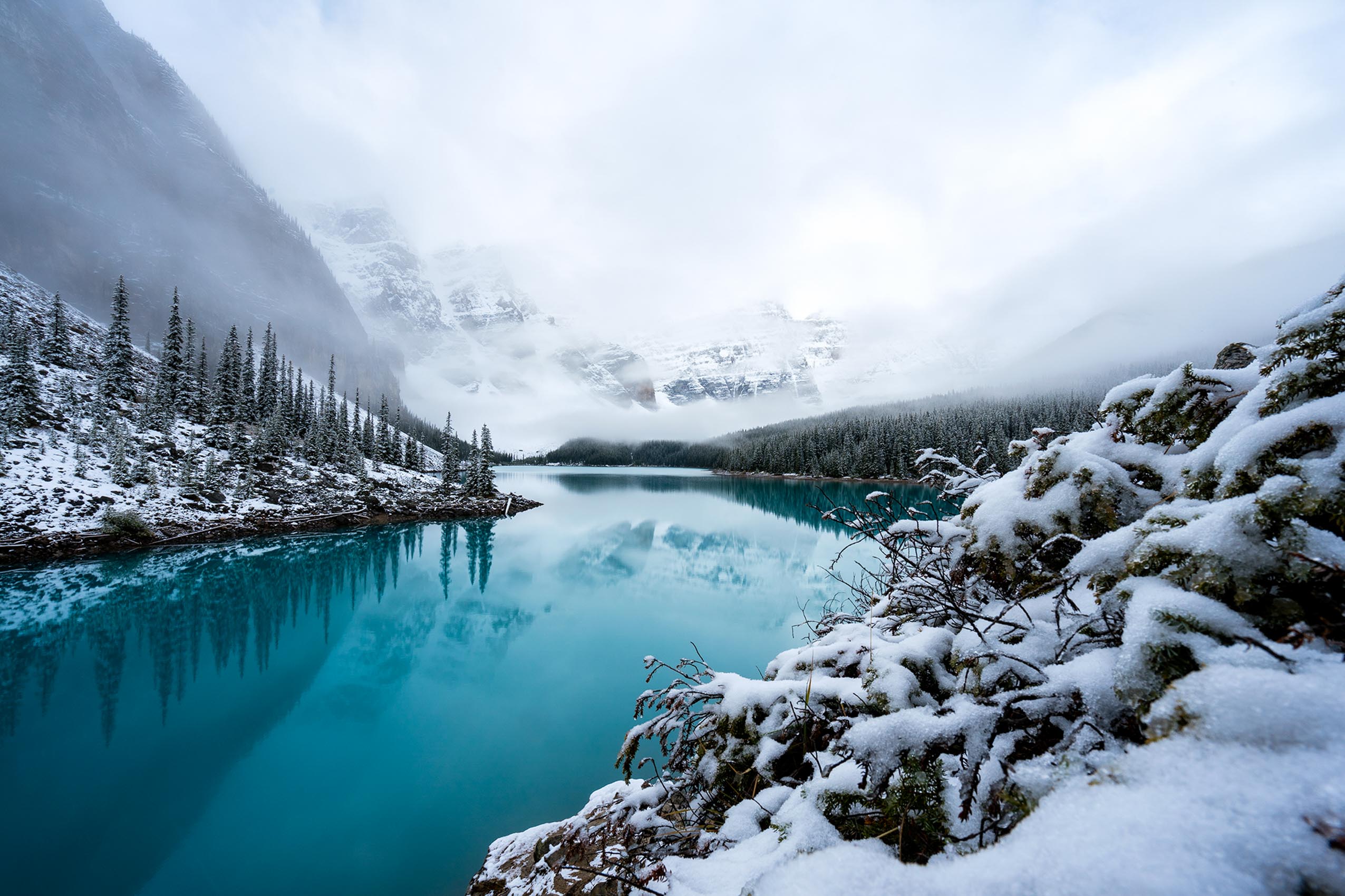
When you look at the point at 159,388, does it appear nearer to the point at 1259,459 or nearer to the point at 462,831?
the point at 462,831

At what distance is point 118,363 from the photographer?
3256 cm

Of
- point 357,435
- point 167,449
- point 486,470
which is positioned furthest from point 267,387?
point 486,470

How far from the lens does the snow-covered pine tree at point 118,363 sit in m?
31.4

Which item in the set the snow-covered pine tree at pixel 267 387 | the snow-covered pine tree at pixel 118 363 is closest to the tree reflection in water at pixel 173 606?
the snow-covered pine tree at pixel 118 363

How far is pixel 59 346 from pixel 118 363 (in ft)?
16.3

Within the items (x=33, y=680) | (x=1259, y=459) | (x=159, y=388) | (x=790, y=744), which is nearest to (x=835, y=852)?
(x=790, y=744)

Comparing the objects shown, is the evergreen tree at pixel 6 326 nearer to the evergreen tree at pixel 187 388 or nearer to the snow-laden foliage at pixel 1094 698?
the evergreen tree at pixel 187 388

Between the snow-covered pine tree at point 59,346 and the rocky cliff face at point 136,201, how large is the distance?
4416 cm

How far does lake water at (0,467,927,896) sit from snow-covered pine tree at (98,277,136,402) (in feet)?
64.9

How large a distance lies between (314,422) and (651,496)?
38.2 m

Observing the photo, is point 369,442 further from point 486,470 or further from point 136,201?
point 136,201

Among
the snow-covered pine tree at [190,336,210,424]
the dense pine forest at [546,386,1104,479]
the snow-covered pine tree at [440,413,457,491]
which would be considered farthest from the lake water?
the dense pine forest at [546,386,1104,479]

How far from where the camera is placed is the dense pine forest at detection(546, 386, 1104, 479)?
65.0 meters

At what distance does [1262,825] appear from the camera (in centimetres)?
74
